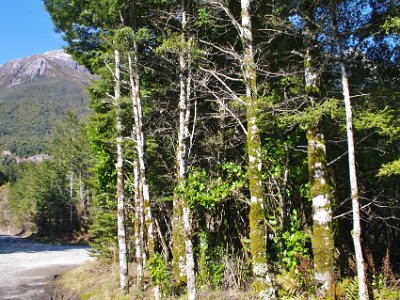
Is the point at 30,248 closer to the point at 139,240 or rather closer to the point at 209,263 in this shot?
the point at 139,240

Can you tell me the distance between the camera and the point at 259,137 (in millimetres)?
7191

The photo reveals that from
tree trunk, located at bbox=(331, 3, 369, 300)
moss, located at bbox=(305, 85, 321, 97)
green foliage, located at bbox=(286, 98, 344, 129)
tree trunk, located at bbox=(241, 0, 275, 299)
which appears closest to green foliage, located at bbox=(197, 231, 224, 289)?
tree trunk, located at bbox=(241, 0, 275, 299)

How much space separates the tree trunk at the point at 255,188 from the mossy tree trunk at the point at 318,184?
931 mm

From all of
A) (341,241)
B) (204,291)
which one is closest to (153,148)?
(204,291)


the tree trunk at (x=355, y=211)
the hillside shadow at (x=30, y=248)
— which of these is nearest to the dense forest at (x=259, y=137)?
the tree trunk at (x=355, y=211)

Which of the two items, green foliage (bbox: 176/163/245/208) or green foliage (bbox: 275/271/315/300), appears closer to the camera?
green foliage (bbox: 275/271/315/300)

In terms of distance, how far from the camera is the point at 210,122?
11805 millimetres

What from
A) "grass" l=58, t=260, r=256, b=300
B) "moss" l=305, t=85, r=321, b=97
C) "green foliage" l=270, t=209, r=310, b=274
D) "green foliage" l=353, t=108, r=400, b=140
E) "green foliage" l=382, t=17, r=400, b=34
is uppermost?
"green foliage" l=382, t=17, r=400, b=34

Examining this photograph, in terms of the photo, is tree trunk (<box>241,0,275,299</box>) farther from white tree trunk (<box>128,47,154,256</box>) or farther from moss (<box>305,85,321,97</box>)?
white tree trunk (<box>128,47,154,256</box>)

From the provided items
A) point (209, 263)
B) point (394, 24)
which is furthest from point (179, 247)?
point (394, 24)

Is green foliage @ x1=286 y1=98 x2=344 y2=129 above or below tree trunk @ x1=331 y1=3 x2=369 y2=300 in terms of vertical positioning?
above

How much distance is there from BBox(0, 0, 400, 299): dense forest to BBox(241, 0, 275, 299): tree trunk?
0.08ft

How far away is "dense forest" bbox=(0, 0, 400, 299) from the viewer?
22.9ft

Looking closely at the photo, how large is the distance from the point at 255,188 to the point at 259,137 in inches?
38.9
